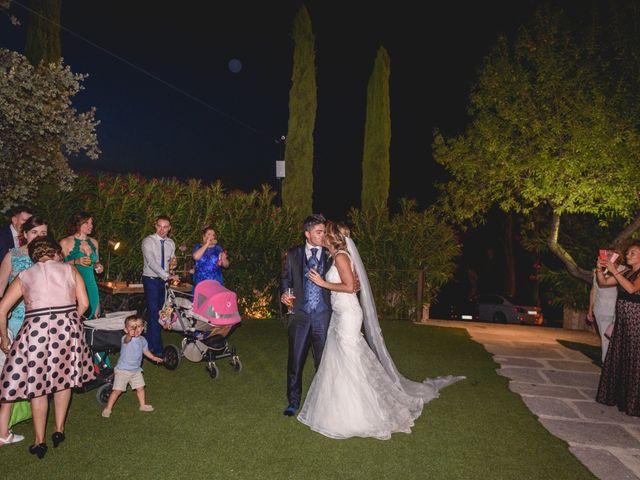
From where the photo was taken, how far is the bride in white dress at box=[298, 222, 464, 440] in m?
4.78

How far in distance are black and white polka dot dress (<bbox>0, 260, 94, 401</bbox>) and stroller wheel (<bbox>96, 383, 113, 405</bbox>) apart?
1.25 meters

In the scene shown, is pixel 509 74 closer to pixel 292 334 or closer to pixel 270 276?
pixel 270 276

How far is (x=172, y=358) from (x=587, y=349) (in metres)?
8.10

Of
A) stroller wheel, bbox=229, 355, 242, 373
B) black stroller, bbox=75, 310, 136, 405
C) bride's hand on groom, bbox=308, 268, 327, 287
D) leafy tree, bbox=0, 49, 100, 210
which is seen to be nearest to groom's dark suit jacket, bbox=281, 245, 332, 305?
bride's hand on groom, bbox=308, 268, 327, 287

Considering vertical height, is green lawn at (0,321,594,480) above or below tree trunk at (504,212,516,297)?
below

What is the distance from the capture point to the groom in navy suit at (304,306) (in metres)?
5.25

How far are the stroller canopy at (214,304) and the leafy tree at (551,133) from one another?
27.5 feet

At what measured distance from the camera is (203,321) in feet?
21.8

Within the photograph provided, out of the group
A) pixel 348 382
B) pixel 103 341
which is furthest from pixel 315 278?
pixel 103 341

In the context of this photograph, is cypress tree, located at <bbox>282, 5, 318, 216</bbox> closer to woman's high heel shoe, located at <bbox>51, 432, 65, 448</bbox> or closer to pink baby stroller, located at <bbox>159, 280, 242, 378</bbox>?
pink baby stroller, located at <bbox>159, 280, 242, 378</bbox>

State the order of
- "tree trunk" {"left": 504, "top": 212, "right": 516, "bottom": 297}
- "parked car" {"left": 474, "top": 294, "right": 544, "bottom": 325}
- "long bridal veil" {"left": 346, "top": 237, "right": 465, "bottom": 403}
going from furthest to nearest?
"tree trunk" {"left": 504, "top": 212, "right": 516, "bottom": 297}, "parked car" {"left": 474, "top": 294, "right": 544, "bottom": 325}, "long bridal veil" {"left": 346, "top": 237, "right": 465, "bottom": 403}

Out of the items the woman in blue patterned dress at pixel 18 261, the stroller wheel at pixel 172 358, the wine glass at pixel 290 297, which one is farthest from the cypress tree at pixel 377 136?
the woman in blue patterned dress at pixel 18 261

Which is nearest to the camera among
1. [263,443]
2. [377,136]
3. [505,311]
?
[263,443]

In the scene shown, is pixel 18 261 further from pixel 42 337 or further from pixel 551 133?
pixel 551 133
